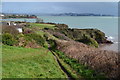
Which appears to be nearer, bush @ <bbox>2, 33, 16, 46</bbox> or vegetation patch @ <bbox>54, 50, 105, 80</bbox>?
vegetation patch @ <bbox>54, 50, 105, 80</bbox>

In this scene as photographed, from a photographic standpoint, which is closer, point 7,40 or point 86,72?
point 86,72

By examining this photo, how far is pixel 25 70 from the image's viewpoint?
1222 centimetres

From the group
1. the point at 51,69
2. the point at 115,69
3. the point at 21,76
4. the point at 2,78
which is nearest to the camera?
the point at 2,78

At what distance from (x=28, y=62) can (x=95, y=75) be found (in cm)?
493

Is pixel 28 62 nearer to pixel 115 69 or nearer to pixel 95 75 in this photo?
pixel 95 75

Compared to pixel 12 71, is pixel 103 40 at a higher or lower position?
lower

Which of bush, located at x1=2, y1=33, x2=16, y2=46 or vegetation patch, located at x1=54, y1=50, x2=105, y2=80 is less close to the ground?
bush, located at x1=2, y1=33, x2=16, y2=46

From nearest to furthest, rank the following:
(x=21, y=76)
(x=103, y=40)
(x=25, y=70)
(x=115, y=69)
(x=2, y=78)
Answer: (x=2, y=78) → (x=21, y=76) → (x=115, y=69) → (x=25, y=70) → (x=103, y=40)

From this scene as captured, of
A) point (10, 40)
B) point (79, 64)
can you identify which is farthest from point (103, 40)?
point (79, 64)

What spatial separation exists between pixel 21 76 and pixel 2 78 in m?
1.03

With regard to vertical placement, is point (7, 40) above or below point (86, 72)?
above

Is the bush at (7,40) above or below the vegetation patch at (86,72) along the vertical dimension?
above

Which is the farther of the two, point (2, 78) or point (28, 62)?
point (28, 62)

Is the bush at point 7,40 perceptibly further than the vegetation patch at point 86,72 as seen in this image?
Yes
